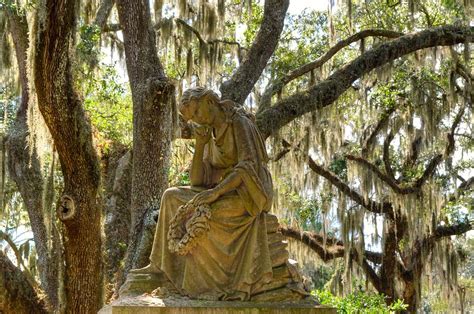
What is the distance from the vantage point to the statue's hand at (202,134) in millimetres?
5340

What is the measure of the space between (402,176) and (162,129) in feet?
23.9

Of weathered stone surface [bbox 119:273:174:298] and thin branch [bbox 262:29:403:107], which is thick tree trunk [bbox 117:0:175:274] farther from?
weathered stone surface [bbox 119:273:174:298]

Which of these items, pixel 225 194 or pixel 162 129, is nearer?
pixel 225 194

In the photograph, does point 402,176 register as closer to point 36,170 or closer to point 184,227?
point 36,170

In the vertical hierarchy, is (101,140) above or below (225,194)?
above

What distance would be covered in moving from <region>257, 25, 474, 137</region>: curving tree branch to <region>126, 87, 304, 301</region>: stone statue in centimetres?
398

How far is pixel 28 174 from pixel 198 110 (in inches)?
173

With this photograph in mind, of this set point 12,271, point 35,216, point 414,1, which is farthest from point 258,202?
point 414,1

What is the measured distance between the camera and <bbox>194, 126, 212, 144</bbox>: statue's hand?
17.5 feet

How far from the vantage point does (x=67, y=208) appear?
767 centimetres

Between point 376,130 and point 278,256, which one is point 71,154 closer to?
point 278,256

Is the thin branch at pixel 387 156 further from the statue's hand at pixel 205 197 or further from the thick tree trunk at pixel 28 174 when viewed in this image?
the statue's hand at pixel 205 197

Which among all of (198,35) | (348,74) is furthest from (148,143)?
(198,35)

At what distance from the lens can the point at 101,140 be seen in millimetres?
11047
